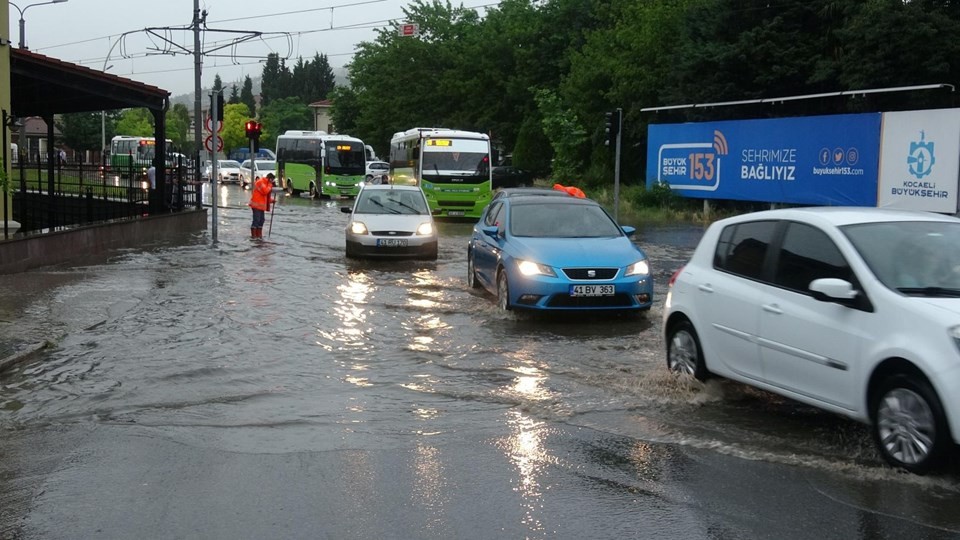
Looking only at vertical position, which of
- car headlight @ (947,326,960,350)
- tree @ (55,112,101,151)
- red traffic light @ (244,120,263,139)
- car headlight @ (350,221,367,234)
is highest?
tree @ (55,112,101,151)

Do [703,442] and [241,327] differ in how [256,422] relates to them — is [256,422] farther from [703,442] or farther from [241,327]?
[241,327]

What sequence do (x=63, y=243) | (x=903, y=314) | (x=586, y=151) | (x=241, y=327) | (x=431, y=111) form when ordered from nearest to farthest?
(x=903, y=314)
(x=241, y=327)
(x=63, y=243)
(x=586, y=151)
(x=431, y=111)

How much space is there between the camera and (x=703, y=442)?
741 centimetres

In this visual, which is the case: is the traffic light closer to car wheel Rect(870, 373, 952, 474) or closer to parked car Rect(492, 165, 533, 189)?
car wheel Rect(870, 373, 952, 474)

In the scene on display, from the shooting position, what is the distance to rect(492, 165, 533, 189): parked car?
55531mm

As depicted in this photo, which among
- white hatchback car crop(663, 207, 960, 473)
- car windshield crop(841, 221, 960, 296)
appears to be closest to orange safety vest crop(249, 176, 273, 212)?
white hatchback car crop(663, 207, 960, 473)

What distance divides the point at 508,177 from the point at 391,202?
3441 centimetres

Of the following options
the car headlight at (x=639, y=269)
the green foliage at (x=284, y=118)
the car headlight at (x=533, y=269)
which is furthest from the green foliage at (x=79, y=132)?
the car headlight at (x=639, y=269)

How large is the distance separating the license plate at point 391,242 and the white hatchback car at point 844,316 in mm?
12289

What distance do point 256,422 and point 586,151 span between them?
4382 cm

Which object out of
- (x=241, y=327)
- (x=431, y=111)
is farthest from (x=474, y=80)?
(x=241, y=327)

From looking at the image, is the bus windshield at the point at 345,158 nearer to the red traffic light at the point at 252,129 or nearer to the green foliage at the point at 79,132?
the red traffic light at the point at 252,129

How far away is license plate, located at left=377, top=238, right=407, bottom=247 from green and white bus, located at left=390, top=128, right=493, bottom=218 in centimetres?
1450

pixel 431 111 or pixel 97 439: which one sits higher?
pixel 431 111
